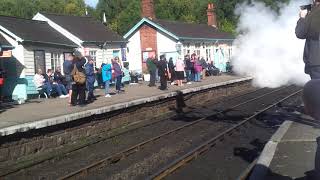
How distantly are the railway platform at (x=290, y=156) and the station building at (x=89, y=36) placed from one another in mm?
20873

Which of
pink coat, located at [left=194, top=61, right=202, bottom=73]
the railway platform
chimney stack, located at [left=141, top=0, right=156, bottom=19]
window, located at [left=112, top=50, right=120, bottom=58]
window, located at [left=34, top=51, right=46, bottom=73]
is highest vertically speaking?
chimney stack, located at [left=141, top=0, right=156, bottom=19]

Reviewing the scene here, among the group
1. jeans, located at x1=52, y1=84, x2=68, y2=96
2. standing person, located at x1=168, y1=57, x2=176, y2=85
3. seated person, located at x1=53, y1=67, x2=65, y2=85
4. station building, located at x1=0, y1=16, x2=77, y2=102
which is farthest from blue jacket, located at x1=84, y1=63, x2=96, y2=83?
standing person, located at x1=168, y1=57, x2=176, y2=85

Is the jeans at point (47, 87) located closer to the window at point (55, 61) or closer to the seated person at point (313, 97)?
the window at point (55, 61)

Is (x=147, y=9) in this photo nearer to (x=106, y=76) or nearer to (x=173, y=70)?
(x=173, y=70)

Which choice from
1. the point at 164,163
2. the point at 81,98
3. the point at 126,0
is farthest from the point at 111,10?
the point at 164,163

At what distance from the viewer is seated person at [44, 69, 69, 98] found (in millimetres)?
24212

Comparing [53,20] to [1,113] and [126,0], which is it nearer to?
[1,113]

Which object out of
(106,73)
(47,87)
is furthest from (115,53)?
(106,73)

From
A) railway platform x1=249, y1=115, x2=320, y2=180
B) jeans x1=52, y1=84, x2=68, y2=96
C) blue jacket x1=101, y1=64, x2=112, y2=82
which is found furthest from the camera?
jeans x1=52, y1=84, x2=68, y2=96

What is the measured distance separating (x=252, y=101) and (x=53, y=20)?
12498 millimetres

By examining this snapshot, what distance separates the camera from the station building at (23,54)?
75.6 ft

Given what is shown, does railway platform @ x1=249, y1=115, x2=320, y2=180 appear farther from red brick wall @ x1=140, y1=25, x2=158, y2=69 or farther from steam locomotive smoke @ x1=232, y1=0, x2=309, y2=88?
red brick wall @ x1=140, y1=25, x2=158, y2=69

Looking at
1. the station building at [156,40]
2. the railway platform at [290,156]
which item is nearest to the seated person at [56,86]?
the railway platform at [290,156]

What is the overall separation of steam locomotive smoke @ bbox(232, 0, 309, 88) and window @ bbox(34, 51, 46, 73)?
10.6m
